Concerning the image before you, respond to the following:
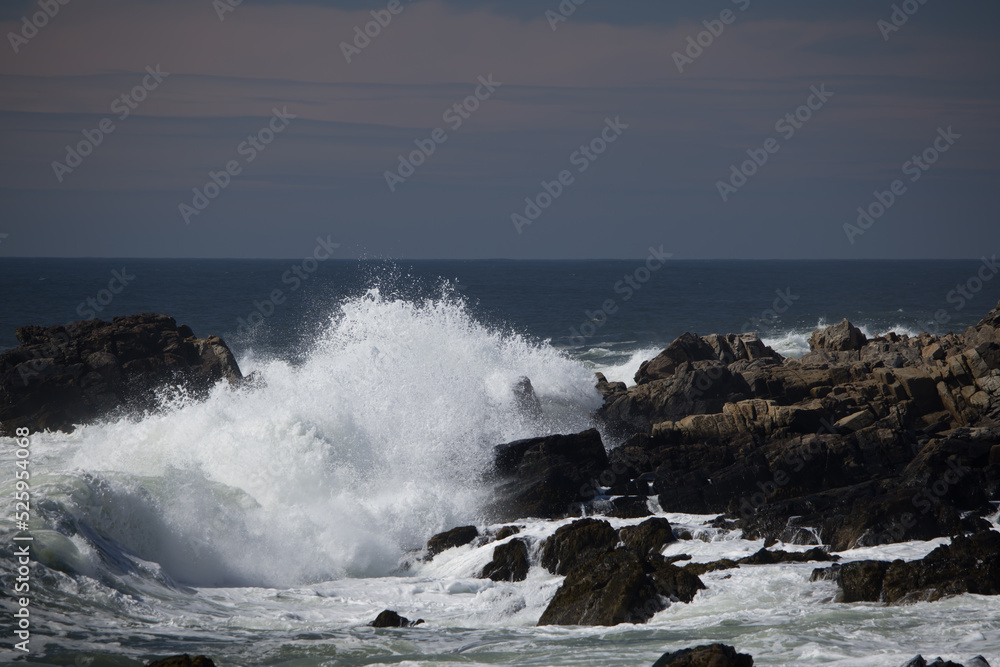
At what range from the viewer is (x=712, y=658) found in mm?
7285

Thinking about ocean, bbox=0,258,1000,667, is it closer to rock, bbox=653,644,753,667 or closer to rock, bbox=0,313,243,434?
rock, bbox=0,313,243,434

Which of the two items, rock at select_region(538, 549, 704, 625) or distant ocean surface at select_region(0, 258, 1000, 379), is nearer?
rock at select_region(538, 549, 704, 625)

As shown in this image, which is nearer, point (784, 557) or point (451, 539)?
point (784, 557)

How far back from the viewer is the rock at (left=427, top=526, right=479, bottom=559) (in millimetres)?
14516

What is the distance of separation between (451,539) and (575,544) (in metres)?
2.42

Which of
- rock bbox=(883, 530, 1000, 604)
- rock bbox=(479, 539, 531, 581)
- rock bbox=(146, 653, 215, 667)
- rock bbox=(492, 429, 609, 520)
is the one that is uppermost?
rock bbox=(492, 429, 609, 520)

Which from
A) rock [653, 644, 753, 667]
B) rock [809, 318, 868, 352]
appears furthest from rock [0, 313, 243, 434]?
rock [653, 644, 753, 667]

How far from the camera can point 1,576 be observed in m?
10.8

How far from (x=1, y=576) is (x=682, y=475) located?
35.4ft

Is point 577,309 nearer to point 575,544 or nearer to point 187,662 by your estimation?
point 575,544

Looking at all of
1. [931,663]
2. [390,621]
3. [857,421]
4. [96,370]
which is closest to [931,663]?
[931,663]

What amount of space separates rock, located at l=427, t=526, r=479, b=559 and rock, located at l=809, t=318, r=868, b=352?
15347 mm

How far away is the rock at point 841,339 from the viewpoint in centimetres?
2608

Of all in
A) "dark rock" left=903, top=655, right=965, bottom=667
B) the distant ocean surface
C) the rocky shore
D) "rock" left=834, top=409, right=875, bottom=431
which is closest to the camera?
"dark rock" left=903, top=655, right=965, bottom=667
